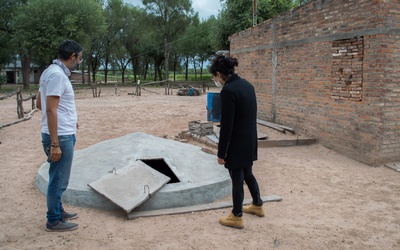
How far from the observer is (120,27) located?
1631 inches

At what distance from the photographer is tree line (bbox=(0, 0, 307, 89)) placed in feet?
81.5

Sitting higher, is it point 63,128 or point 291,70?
point 291,70

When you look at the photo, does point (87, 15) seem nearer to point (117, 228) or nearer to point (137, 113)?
point (137, 113)

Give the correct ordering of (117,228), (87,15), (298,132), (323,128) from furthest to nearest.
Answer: (87,15) < (298,132) < (323,128) < (117,228)

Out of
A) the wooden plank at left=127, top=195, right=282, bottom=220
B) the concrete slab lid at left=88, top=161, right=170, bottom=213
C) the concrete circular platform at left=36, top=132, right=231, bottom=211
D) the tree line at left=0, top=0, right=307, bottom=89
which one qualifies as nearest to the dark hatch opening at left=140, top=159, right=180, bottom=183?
the concrete circular platform at left=36, top=132, right=231, bottom=211

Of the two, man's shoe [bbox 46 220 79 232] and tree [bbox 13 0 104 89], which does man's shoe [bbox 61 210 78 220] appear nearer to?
man's shoe [bbox 46 220 79 232]

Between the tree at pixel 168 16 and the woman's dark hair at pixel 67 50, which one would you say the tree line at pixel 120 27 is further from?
the woman's dark hair at pixel 67 50

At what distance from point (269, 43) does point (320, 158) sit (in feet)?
13.1

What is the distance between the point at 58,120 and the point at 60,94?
→ 0.84 feet

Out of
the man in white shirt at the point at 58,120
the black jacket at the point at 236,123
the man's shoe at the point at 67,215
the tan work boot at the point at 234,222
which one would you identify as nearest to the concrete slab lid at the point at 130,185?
the man's shoe at the point at 67,215

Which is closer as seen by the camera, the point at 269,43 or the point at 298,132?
the point at 298,132

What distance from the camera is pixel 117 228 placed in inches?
144

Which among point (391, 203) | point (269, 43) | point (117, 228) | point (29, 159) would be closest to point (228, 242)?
point (117, 228)

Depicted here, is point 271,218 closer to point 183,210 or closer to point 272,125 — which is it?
point 183,210
